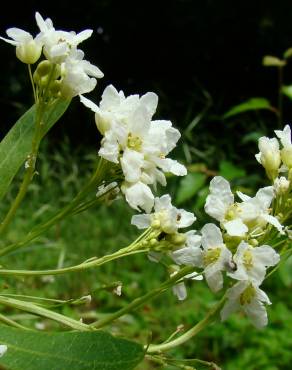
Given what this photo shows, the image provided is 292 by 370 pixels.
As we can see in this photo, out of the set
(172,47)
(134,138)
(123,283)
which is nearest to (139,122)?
(134,138)

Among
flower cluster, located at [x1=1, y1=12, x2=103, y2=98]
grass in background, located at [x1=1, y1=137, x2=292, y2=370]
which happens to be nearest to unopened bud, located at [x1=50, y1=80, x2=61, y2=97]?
flower cluster, located at [x1=1, y1=12, x2=103, y2=98]

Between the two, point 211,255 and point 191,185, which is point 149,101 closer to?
point 211,255

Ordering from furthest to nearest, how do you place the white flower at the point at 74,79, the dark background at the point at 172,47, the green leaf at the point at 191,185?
the dark background at the point at 172,47
the green leaf at the point at 191,185
the white flower at the point at 74,79

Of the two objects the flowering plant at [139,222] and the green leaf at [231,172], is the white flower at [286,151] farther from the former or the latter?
the green leaf at [231,172]

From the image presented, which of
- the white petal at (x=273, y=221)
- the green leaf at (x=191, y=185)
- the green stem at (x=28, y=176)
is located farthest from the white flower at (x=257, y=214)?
the green leaf at (x=191, y=185)

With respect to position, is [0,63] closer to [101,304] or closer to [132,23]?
[132,23]

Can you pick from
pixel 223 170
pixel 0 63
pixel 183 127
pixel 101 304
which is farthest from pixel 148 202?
pixel 0 63
